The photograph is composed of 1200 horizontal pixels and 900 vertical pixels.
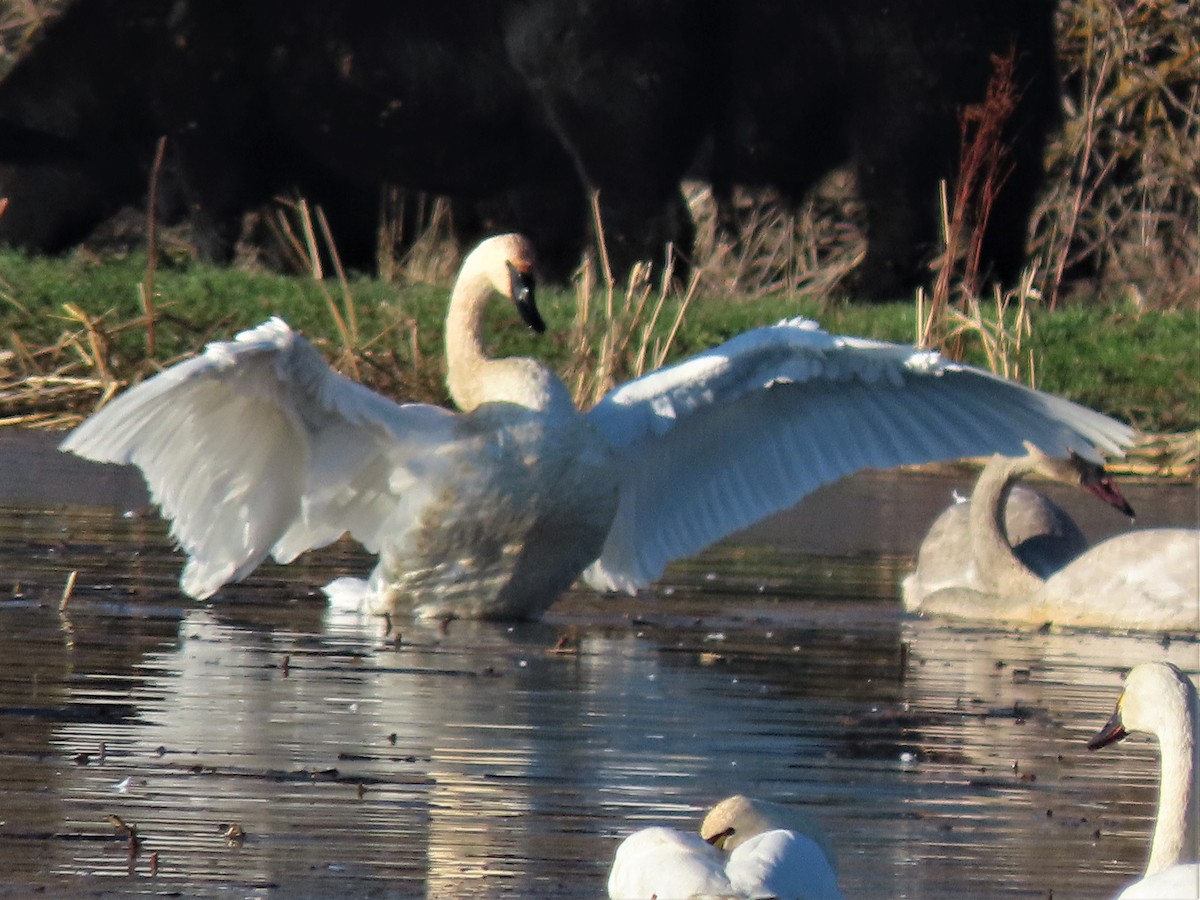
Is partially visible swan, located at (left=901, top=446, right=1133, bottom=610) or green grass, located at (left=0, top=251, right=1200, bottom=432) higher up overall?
green grass, located at (left=0, top=251, right=1200, bottom=432)

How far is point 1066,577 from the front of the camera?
9719 mm

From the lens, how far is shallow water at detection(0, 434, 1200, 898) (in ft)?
15.8

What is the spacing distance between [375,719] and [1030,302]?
31.9 feet

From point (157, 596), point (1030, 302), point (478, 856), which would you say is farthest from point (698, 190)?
point (478, 856)

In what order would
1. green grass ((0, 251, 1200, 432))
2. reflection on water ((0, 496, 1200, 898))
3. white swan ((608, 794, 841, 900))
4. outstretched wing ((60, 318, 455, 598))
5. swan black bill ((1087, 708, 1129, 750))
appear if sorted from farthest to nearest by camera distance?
1. green grass ((0, 251, 1200, 432))
2. outstretched wing ((60, 318, 455, 598))
3. swan black bill ((1087, 708, 1129, 750))
4. reflection on water ((0, 496, 1200, 898))
5. white swan ((608, 794, 841, 900))

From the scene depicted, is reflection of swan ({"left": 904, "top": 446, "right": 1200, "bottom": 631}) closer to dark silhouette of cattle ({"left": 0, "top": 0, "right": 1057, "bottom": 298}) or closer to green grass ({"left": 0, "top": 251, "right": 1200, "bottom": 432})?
green grass ({"left": 0, "top": 251, "right": 1200, "bottom": 432})

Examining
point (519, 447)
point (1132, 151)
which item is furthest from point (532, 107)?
point (519, 447)

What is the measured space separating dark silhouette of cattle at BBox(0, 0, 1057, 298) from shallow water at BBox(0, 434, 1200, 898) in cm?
742

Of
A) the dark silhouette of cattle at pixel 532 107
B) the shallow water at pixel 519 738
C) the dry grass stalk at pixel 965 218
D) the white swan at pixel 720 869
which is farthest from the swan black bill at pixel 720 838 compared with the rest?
the dark silhouette of cattle at pixel 532 107

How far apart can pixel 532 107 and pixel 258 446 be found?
376 inches

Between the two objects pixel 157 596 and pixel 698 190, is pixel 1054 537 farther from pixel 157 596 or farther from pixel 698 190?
pixel 698 190

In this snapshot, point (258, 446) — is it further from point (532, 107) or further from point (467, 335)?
point (532, 107)

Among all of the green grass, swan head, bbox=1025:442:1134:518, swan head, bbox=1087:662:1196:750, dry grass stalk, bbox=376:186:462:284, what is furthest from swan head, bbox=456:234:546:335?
dry grass stalk, bbox=376:186:462:284

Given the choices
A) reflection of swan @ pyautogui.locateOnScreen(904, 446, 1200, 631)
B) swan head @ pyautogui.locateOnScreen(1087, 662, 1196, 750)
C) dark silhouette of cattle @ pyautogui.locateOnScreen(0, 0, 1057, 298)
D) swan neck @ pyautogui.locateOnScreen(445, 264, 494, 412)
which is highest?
dark silhouette of cattle @ pyautogui.locateOnScreen(0, 0, 1057, 298)
